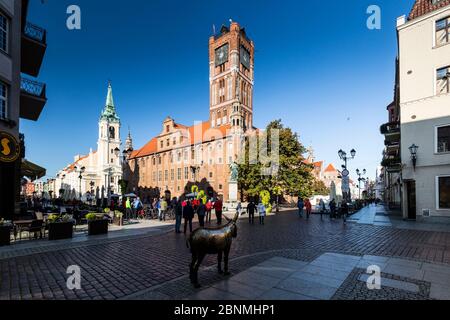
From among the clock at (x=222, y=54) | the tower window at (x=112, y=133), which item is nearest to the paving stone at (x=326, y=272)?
the clock at (x=222, y=54)

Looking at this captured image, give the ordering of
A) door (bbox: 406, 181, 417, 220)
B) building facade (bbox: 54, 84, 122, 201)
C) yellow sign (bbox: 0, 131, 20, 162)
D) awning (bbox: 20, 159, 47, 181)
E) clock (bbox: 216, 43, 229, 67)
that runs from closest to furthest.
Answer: yellow sign (bbox: 0, 131, 20, 162), awning (bbox: 20, 159, 47, 181), door (bbox: 406, 181, 417, 220), clock (bbox: 216, 43, 229, 67), building facade (bbox: 54, 84, 122, 201)

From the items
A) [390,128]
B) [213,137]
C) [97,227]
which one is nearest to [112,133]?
[213,137]

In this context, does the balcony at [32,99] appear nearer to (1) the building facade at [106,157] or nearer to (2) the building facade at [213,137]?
(2) the building facade at [213,137]

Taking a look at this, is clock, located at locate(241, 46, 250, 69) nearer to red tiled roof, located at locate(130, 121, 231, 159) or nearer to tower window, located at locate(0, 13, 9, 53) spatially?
red tiled roof, located at locate(130, 121, 231, 159)

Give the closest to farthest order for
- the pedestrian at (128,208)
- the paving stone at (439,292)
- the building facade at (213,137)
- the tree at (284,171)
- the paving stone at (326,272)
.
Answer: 1. the paving stone at (439,292)
2. the paving stone at (326,272)
3. the pedestrian at (128,208)
4. the tree at (284,171)
5. the building facade at (213,137)

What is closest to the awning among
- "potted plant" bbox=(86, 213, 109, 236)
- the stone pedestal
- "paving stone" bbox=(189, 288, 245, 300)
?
"potted plant" bbox=(86, 213, 109, 236)

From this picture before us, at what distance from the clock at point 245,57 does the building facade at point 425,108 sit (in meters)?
45.2

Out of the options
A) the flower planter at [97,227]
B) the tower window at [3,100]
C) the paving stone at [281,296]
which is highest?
the tower window at [3,100]

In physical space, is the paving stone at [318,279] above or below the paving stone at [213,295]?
below

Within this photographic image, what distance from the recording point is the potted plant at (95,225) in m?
12.3

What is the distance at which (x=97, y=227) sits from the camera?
12555 mm

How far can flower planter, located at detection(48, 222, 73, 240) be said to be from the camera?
10.9 meters
